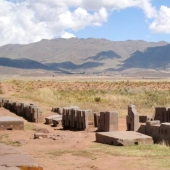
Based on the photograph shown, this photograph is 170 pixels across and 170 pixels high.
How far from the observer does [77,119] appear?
2081 centimetres

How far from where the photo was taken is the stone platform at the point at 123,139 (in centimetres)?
1470

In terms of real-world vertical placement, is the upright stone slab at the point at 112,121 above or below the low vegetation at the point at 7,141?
above

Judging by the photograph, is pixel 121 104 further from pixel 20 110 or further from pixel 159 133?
pixel 159 133

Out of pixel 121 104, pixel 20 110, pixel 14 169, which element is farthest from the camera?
pixel 121 104

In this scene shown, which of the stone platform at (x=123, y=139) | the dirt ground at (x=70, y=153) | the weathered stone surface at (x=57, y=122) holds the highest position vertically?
the weathered stone surface at (x=57, y=122)

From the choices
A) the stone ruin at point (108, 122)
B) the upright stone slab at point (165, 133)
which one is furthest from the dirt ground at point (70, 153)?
the upright stone slab at point (165, 133)

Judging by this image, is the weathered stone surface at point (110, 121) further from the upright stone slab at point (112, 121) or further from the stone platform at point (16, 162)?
the stone platform at point (16, 162)

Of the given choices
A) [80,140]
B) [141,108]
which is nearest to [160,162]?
[80,140]

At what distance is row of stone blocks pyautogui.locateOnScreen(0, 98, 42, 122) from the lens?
2396cm

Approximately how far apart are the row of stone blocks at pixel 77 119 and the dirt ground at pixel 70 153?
1446 millimetres

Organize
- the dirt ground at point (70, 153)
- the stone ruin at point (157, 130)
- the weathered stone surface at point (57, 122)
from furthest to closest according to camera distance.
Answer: the weathered stone surface at point (57, 122), the stone ruin at point (157, 130), the dirt ground at point (70, 153)

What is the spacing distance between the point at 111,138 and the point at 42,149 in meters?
2.58

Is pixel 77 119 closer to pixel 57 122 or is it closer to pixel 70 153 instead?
pixel 57 122

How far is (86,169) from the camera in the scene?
35.5 ft
